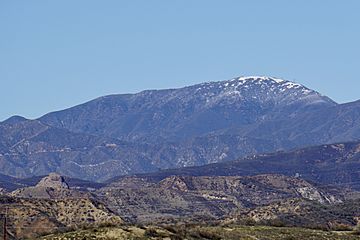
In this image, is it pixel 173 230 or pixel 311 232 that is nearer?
pixel 173 230

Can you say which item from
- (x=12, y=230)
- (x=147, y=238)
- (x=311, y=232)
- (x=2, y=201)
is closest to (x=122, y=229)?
(x=147, y=238)

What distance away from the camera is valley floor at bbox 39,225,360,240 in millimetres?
94875

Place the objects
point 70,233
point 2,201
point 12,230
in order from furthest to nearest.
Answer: point 2,201 → point 12,230 → point 70,233

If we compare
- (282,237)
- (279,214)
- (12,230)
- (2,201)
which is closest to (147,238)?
(282,237)

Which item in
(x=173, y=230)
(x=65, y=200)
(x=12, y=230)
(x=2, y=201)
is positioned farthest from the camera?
(x=65, y=200)

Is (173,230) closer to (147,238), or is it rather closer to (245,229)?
(147,238)

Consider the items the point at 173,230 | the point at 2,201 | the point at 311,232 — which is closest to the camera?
the point at 173,230

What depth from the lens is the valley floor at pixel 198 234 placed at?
311 feet

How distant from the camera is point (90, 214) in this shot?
17962cm

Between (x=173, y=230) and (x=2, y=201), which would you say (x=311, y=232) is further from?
(x=2, y=201)

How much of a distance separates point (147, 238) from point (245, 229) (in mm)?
24737

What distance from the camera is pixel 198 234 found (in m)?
104

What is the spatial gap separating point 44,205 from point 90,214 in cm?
854

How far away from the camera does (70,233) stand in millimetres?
96812
